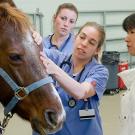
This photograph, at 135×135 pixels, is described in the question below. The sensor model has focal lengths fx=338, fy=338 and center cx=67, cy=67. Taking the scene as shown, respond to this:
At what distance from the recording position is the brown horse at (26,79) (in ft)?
4.74

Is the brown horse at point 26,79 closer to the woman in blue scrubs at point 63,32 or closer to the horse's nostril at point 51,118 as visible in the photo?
the horse's nostril at point 51,118

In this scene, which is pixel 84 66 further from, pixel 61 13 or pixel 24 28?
pixel 61 13

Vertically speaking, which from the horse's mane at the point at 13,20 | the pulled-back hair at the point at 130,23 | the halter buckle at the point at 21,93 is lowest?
the halter buckle at the point at 21,93

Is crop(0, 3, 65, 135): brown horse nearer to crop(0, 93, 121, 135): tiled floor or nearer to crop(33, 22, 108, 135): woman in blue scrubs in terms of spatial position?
crop(33, 22, 108, 135): woman in blue scrubs

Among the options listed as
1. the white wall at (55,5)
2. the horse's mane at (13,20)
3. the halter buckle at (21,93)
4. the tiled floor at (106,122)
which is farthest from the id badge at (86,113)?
the white wall at (55,5)

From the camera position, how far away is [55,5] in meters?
6.12

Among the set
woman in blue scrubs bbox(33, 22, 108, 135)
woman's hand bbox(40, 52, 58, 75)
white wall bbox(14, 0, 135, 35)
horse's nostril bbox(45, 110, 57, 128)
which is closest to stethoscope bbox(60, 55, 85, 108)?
woman in blue scrubs bbox(33, 22, 108, 135)

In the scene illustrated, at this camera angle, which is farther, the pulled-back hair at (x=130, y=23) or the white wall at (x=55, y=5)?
the white wall at (x=55, y=5)

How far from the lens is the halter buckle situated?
146cm

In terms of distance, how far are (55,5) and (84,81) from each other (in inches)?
176

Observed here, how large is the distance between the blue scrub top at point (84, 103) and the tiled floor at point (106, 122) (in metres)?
1.54

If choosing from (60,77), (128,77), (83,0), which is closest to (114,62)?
(83,0)

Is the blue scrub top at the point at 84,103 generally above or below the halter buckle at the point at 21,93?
below

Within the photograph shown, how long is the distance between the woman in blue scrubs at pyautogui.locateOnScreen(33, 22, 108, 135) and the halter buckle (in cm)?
33
